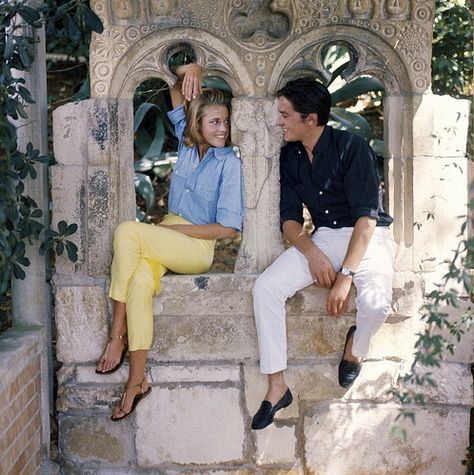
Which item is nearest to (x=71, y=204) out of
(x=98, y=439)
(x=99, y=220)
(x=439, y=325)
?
(x=99, y=220)

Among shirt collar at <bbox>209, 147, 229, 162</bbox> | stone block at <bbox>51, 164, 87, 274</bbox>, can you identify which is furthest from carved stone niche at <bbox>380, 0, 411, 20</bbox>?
stone block at <bbox>51, 164, 87, 274</bbox>

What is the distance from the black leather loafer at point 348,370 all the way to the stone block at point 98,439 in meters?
1.05

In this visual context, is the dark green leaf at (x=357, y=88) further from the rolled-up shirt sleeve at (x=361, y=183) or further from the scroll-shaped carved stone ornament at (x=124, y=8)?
the scroll-shaped carved stone ornament at (x=124, y=8)

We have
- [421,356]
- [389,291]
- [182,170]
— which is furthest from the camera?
[182,170]

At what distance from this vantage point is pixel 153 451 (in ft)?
15.8

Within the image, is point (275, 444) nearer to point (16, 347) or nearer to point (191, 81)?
point (16, 347)

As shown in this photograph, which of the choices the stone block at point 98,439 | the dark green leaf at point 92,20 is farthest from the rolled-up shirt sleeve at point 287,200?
the stone block at point 98,439

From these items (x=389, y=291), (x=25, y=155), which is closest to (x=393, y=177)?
(x=389, y=291)

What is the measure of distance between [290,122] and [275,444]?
1547 mm

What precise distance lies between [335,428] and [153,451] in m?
0.89

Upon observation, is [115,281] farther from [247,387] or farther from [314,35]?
[314,35]

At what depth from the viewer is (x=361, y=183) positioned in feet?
15.0

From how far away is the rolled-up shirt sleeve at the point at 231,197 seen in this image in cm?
468

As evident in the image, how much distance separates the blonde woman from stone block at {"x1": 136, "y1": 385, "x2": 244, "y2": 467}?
0.12 meters
